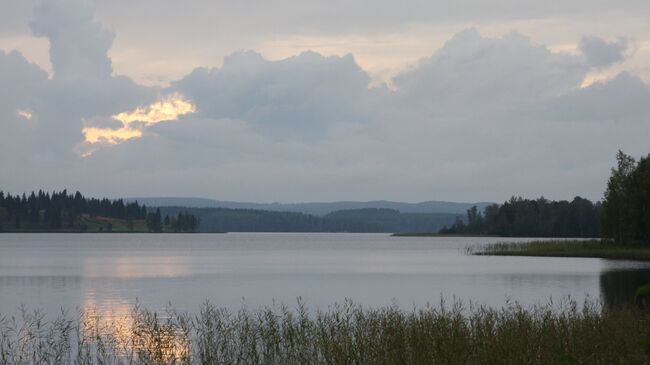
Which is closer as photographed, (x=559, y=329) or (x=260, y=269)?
(x=559, y=329)

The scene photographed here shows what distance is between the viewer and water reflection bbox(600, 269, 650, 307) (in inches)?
2026

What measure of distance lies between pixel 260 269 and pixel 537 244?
5362 centimetres

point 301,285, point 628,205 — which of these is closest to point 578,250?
point 628,205

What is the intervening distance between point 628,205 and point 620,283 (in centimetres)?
4806

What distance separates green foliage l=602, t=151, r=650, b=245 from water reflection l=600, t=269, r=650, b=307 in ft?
97.4

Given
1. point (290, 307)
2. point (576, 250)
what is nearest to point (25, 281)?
point (290, 307)

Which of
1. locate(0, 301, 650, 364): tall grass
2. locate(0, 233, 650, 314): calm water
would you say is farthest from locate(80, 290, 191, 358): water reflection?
locate(0, 233, 650, 314): calm water

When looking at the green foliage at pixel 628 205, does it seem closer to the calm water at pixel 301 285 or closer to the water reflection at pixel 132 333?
the calm water at pixel 301 285

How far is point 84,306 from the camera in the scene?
5231cm

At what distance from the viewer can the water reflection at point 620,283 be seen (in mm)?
51472

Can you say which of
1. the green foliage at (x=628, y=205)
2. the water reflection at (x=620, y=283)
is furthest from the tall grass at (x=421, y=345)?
the green foliage at (x=628, y=205)

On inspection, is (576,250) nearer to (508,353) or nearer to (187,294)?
(187,294)

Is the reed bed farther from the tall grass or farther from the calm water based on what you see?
the tall grass

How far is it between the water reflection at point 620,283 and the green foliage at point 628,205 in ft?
97.4
